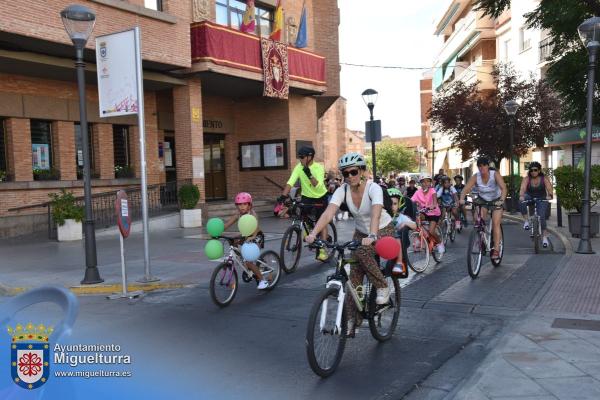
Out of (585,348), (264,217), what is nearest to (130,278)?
(585,348)

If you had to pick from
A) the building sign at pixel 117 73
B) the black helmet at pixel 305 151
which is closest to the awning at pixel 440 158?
the black helmet at pixel 305 151

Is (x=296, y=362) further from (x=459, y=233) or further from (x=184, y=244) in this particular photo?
(x=459, y=233)

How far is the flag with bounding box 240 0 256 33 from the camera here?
20.0 m

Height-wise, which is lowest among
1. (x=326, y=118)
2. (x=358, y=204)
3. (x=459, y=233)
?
(x=459, y=233)

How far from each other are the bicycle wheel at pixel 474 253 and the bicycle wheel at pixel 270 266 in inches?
108

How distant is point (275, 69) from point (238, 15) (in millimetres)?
2798

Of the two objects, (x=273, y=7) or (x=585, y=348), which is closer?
(x=585, y=348)

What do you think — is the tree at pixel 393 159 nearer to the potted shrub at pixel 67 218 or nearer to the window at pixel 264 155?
the window at pixel 264 155

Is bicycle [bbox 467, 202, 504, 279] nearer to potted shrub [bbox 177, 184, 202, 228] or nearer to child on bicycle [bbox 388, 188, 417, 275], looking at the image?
child on bicycle [bbox 388, 188, 417, 275]

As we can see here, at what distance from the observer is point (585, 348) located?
4.93m

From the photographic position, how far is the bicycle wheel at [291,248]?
29.5 ft

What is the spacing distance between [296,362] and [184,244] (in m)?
8.99

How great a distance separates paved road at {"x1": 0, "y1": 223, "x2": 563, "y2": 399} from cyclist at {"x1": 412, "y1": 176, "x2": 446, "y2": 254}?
3.21ft

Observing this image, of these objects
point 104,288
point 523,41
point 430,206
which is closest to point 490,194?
point 430,206
